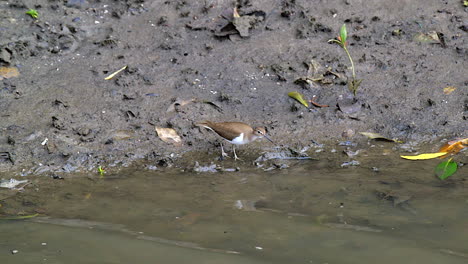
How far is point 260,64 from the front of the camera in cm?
771

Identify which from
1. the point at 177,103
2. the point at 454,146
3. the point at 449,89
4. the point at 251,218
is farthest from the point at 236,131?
the point at 449,89

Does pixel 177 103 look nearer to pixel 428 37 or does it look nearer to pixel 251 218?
pixel 251 218

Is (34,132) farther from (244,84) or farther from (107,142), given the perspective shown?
(244,84)

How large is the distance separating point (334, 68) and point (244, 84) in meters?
1.17

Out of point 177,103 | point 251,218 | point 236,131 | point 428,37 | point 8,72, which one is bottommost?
point 8,72

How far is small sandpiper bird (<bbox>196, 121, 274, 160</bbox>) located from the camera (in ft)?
20.5

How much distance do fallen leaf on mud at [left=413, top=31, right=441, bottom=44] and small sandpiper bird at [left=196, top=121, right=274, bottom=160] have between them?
2803mm

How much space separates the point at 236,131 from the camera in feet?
20.4

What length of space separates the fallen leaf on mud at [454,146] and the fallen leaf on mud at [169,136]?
9.27 ft

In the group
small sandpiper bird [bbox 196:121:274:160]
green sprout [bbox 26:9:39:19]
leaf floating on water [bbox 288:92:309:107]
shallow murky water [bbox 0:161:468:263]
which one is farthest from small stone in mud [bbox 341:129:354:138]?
green sprout [bbox 26:9:39:19]

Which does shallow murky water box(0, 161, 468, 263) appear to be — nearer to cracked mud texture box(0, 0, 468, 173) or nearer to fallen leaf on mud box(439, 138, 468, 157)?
fallen leaf on mud box(439, 138, 468, 157)

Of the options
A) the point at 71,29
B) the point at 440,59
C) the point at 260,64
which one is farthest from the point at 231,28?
the point at 440,59

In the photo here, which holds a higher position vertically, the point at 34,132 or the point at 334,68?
the point at 334,68

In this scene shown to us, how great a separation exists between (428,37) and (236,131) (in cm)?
329
